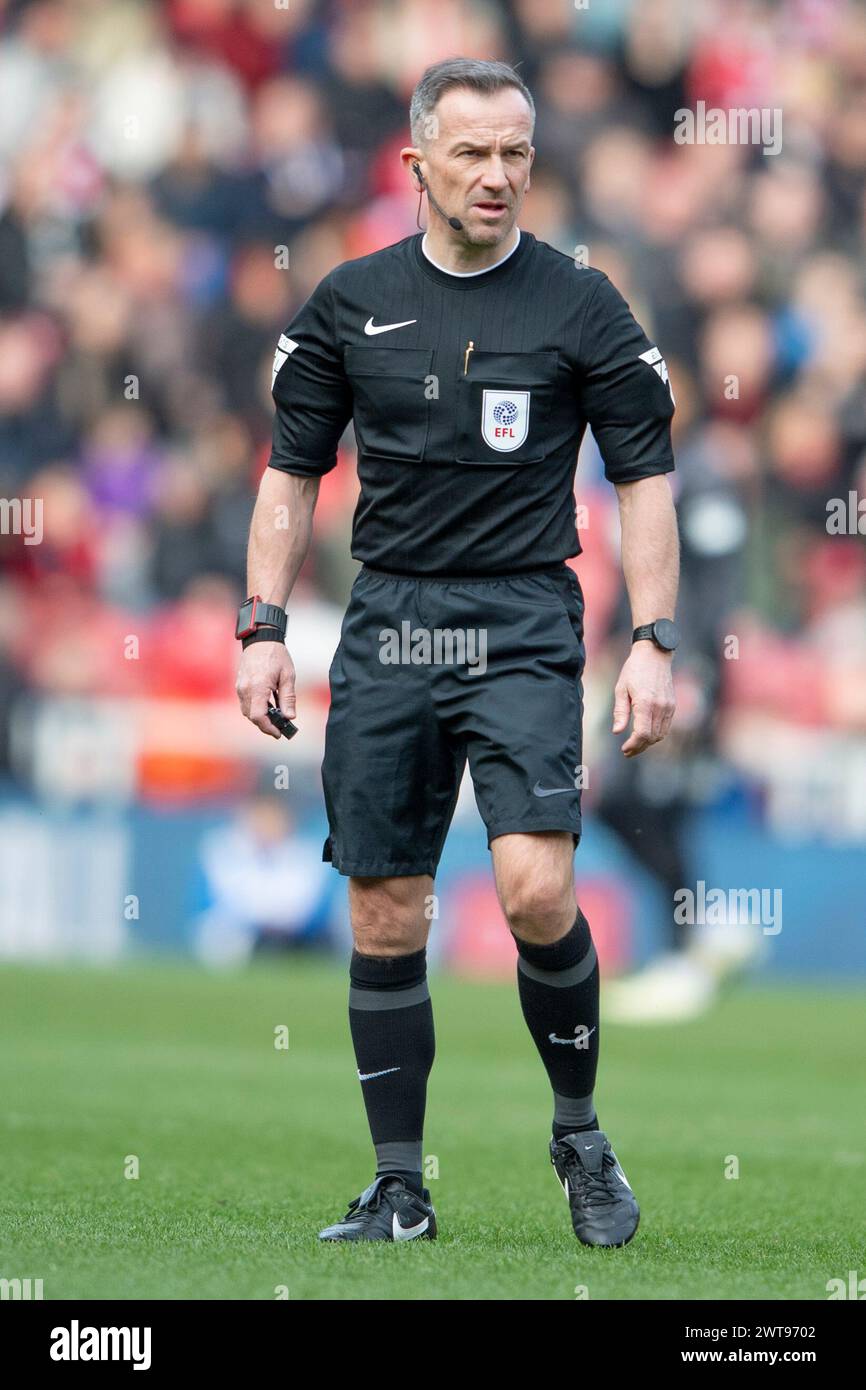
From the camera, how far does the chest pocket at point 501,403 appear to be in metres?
4.45

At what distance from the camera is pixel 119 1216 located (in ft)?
15.0

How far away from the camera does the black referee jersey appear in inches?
176

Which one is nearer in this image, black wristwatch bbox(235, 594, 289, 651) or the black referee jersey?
the black referee jersey

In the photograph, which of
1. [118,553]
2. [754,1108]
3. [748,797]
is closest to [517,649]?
[754,1108]

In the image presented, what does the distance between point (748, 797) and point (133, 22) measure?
285 inches

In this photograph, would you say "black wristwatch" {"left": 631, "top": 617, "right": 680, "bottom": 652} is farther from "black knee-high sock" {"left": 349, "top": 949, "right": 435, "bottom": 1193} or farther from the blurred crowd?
the blurred crowd

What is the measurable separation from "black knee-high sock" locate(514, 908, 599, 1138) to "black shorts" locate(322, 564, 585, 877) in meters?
0.27

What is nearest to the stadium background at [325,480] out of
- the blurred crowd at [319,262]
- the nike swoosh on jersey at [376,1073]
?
the blurred crowd at [319,262]

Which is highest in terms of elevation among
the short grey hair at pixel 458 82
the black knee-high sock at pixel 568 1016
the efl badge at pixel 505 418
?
the short grey hair at pixel 458 82

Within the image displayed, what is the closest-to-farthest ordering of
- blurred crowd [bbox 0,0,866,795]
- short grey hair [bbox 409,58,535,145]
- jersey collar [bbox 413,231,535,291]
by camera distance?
short grey hair [bbox 409,58,535,145], jersey collar [bbox 413,231,535,291], blurred crowd [bbox 0,0,866,795]

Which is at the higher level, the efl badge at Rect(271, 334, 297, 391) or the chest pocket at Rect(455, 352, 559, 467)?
the efl badge at Rect(271, 334, 297, 391)

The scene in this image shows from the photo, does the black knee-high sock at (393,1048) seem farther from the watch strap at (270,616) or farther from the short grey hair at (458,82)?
the short grey hair at (458,82)

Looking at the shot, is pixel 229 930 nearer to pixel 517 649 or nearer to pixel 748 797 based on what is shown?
pixel 748 797

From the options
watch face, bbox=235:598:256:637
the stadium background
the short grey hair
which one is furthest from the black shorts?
the stadium background
